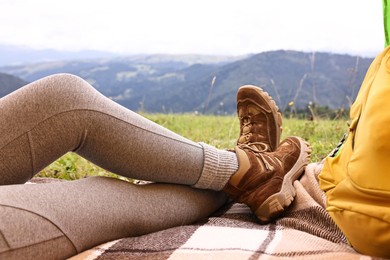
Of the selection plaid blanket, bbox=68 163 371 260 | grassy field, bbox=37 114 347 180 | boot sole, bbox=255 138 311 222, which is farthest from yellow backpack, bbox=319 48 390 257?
grassy field, bbox=37 114 347 180

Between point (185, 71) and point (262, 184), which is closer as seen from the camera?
point (262, 184)

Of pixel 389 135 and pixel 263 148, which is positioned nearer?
pixel 389 135

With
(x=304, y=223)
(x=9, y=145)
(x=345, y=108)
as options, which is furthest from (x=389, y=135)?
(x=345, y=108)

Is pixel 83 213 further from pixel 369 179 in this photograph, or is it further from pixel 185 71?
pixel 185 71

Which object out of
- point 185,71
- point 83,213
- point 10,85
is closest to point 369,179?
point 83,213

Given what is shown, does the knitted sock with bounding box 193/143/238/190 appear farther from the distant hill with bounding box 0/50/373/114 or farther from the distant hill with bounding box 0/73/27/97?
the distant hill with bounding box 0/50/373/114

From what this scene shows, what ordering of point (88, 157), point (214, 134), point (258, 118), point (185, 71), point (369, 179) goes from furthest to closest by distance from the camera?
1. point (185, 71)
2. point (214, 134)
3. point (258, 118)
4. point (88, 157)
5. point (369, 179)

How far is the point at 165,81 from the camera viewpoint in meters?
17.5

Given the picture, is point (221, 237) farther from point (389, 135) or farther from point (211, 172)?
point (389, 135)

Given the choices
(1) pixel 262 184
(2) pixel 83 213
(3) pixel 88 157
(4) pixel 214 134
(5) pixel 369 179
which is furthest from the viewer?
(4) pixel 214 134

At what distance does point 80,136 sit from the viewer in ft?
4.02

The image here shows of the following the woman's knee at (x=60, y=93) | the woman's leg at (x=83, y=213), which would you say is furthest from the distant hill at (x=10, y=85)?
the woman's leg at (x=83, y=213)

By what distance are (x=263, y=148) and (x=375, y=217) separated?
58 centimetres

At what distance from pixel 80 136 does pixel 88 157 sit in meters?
0.09
